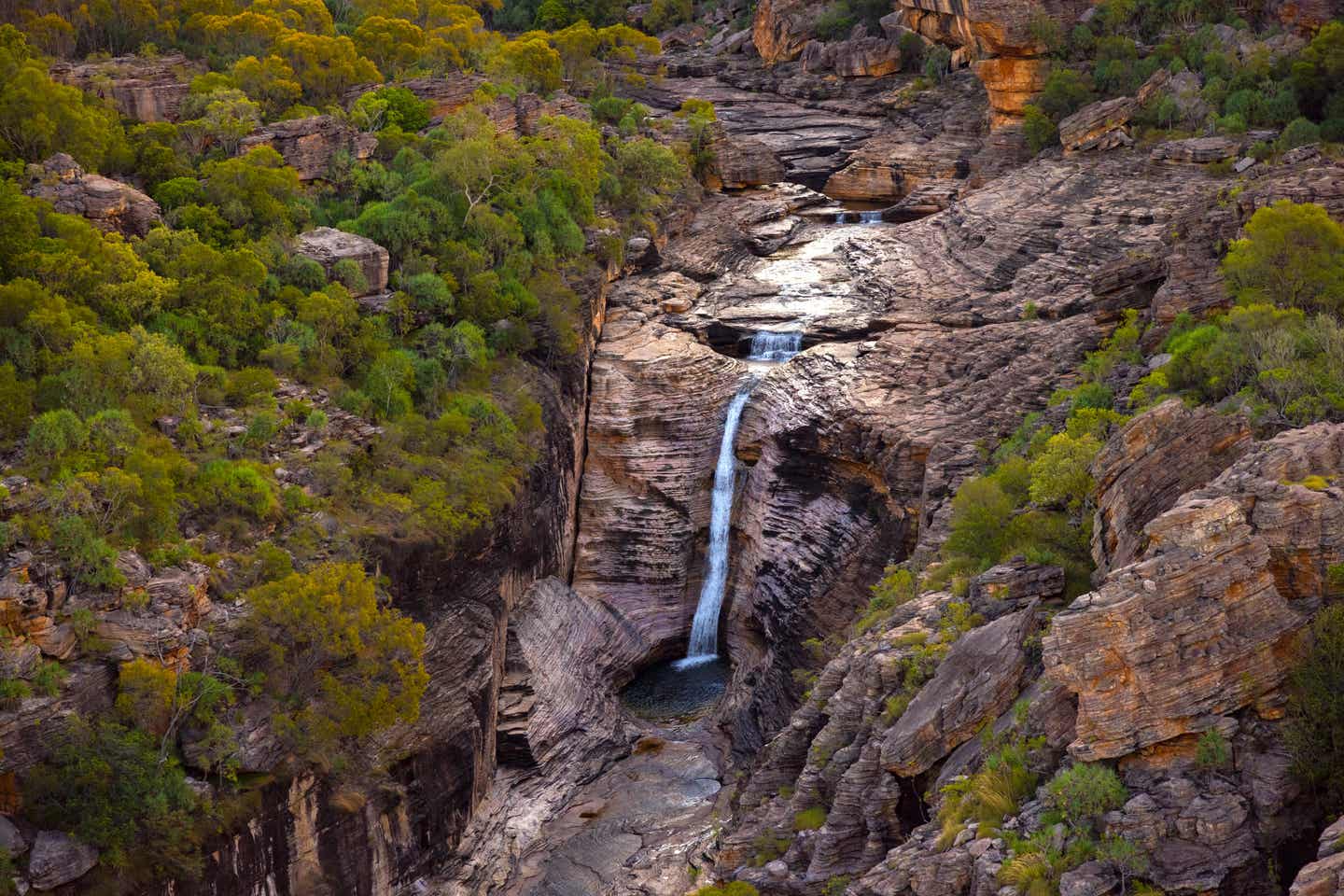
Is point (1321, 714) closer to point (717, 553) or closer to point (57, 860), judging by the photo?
point (57, 860)

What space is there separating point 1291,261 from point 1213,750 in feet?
63.0

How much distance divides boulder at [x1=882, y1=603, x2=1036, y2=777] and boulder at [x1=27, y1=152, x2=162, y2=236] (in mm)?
29795

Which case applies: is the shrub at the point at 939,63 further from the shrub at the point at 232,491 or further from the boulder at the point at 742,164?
the shrub at the point at 232,491

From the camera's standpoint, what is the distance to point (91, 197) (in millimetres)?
41562

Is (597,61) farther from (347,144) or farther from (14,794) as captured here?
(14,794)

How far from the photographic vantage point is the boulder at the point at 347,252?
45.1 metres

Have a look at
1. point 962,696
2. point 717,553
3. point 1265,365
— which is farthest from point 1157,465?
point 717,553

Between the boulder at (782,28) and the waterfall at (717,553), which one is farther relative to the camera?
the boulder at (782,28)

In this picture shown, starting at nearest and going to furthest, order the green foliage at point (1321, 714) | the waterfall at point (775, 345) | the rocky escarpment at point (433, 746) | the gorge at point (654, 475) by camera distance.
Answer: the green foliage at point (1321, 714) < the gorge at point (654, 475) < the rocky escarpment at point (433, 746) < the waterfall at point (775, 345)

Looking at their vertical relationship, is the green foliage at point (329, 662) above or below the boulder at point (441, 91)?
below

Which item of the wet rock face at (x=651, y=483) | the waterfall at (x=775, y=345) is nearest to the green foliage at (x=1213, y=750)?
the wet rock face at (x=651, y=483)

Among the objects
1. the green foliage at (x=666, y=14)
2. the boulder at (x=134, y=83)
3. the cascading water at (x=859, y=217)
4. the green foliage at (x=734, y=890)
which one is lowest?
the green foliage at (x=734, y=890)

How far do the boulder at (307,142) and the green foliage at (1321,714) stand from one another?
40.6m

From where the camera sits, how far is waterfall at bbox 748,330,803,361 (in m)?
53.4
